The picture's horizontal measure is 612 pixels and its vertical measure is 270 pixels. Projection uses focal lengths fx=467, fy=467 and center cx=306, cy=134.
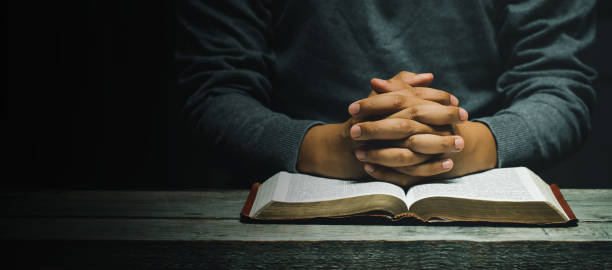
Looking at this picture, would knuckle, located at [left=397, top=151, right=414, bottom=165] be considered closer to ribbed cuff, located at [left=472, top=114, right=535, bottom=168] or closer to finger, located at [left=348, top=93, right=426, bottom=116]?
finger, located at [left=348, top=93, right=426, bottom=116]

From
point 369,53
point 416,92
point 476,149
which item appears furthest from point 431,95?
point 369,53

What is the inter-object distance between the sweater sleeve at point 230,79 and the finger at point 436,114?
0.26 m

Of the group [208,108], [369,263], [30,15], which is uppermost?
[30,15]

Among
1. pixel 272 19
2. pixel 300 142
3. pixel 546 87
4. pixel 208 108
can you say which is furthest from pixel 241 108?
pixel 546 87

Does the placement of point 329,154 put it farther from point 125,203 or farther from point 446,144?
point 125,203

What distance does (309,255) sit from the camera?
0.62 m

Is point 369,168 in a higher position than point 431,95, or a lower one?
lower

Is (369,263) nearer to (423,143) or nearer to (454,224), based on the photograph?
(454,224)

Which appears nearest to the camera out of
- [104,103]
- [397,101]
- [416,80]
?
A: [397,101]

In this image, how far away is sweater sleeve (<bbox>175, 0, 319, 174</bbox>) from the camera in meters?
1.03

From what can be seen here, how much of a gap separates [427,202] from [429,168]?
0.43 ft

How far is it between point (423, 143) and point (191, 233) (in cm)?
40

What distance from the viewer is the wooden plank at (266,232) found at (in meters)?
0.61

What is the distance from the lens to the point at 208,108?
1.13 meters
